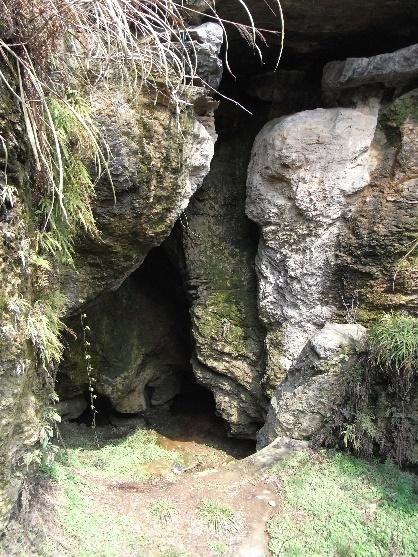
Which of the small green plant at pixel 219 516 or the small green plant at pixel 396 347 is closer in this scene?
the small green plant at pixel 219 516

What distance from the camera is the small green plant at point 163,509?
3.63 meters

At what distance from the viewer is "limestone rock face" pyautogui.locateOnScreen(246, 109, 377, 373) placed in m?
5.50

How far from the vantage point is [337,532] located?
3.60m

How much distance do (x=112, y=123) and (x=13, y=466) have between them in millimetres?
2555

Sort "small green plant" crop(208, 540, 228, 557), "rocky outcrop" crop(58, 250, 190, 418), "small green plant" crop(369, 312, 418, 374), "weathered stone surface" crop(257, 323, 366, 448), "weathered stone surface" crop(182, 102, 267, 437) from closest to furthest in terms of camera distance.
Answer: "small green plant" crop(208, 540, 228, 557) → "small green plant" crop(369, 312, 418, 374) → "weathered stone surface" crop(257, 323, 366, 448) → "rocky outcrop" crop(58, 250, 190, 418) → "weathered stone surface" crop(182, 102, 267, 437)

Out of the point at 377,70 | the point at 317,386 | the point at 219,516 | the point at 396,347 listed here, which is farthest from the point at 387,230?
the point at 219,516

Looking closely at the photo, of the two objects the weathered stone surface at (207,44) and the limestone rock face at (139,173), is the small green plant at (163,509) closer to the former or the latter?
the limestone rock face at (139,173)

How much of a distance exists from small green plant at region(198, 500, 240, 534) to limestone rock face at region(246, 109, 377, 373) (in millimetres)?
2316

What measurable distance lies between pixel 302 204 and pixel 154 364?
310 centimetres

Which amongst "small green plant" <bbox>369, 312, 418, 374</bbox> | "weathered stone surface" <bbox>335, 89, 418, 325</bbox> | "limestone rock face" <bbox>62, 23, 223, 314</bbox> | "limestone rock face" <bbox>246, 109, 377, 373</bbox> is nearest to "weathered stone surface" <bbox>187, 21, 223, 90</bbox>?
"limestone rock face" <bbox>62, 23, 223, 314</bbox>

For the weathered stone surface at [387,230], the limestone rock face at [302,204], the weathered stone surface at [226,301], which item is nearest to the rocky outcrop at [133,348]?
the weathered stone surface at [226,301]

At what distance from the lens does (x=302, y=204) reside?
5.61 metres

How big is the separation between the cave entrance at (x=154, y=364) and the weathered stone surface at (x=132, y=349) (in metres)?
0.01

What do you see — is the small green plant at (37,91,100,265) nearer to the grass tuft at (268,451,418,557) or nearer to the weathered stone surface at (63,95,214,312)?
the weathered stone surface at (63,95,214,312)
